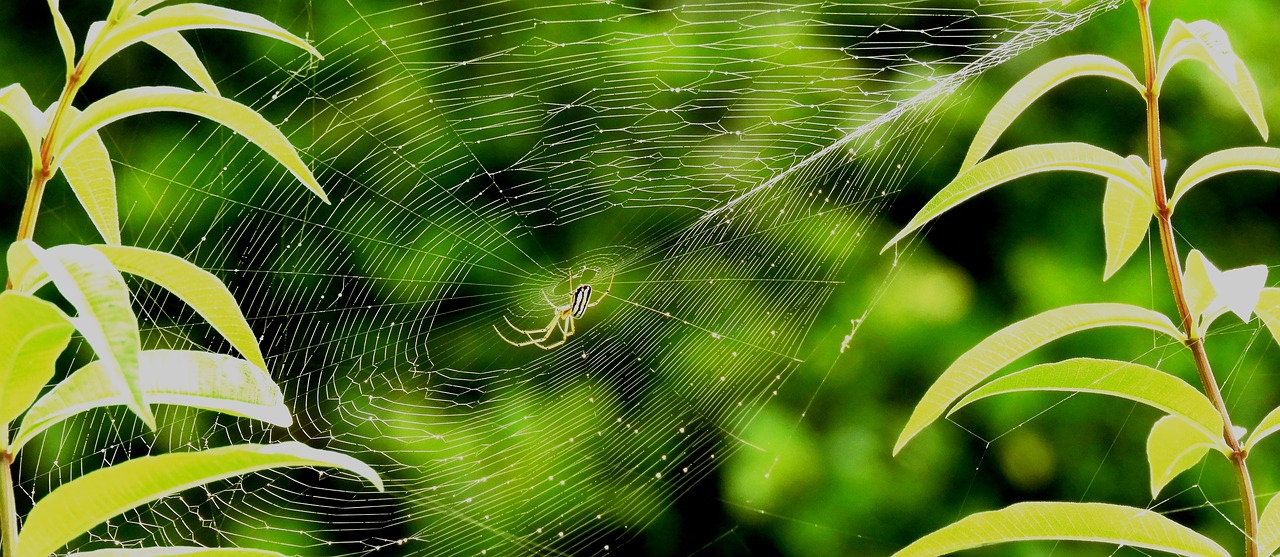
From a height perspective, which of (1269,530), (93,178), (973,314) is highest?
(93,178)

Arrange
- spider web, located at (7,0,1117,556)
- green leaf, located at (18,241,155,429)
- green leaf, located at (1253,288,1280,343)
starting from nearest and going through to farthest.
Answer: green leaf, located at (18,241,155,429), green leaf, located at (1253,288,1280,343), spider web, located at (7,0,1117,556)

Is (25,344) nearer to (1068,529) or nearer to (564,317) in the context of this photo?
(1068,529)

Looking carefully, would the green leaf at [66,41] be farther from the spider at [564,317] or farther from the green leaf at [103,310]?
the spider at [564,317]

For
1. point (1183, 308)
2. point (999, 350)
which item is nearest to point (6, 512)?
point (999, 350)

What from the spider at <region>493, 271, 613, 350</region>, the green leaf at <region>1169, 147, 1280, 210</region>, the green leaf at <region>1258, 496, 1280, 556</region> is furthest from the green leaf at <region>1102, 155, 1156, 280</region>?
A: the spider at <region>493, 271, 613, 350</region>

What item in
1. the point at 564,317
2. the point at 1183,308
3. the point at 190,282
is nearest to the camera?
the point at 190,282

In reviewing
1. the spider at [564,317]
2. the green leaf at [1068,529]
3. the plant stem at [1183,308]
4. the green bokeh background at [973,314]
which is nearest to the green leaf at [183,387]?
the green leaf at [1068,529]

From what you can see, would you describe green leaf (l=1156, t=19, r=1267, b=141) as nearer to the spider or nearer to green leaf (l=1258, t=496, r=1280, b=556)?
green leaf (l=1258, t=496, r=1280, b=556)
